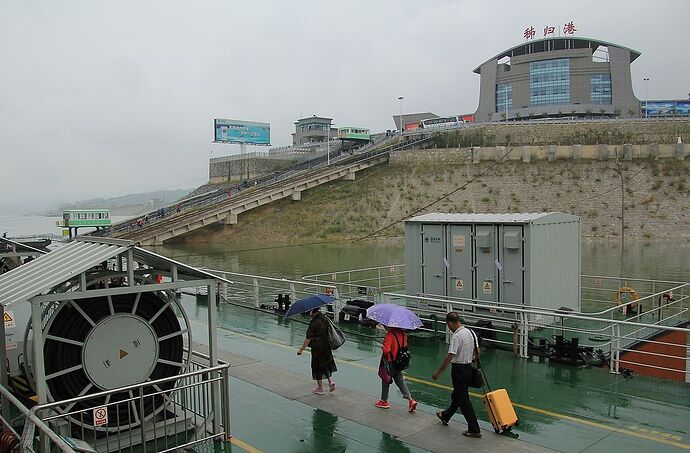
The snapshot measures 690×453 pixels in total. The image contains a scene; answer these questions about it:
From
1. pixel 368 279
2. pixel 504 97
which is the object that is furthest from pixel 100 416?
pixel 504 97

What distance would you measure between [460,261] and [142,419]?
9.92 m

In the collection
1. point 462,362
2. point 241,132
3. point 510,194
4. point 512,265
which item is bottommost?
point 462,362

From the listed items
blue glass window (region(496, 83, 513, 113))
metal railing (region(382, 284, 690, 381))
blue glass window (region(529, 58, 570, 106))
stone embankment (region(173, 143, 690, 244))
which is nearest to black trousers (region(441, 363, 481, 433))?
metal railing (region(382, 284, 690, 381))

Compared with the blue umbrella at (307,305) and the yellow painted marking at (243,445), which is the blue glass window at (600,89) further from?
the yellow painted marking at (243,445)

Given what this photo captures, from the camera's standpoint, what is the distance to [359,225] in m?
58.7

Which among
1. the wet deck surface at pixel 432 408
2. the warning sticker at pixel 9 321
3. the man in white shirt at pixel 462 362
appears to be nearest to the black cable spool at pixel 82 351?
the wet deck surface at pixel 432 408

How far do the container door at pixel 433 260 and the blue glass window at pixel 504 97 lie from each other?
359 feet

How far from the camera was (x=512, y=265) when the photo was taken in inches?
553

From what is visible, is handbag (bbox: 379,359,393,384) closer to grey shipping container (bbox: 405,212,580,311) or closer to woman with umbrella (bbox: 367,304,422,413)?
woman with umbrella (bbox: 367,304,422,413)

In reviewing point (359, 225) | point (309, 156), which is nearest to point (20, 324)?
point (359, 225)

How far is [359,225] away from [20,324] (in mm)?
49240

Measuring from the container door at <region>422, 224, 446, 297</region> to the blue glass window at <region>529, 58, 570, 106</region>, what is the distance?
10876 centimetres

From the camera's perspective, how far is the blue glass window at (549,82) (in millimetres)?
113812

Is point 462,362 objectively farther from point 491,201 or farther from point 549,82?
point 549,82
